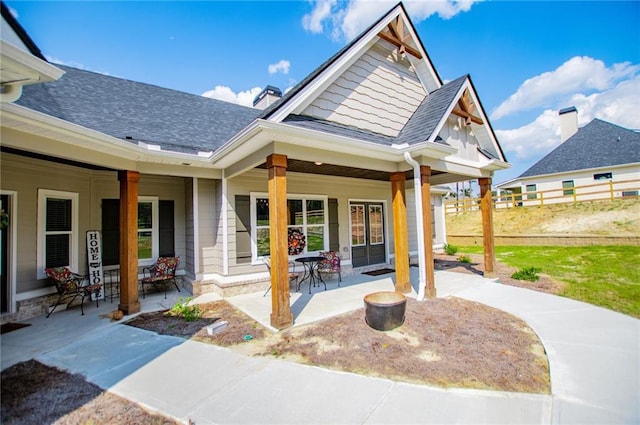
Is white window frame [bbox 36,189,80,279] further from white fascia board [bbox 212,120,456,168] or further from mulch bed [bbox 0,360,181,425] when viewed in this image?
white fascia board [bbox 212,120,456,168]

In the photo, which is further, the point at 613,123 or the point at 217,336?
the point at 613,123

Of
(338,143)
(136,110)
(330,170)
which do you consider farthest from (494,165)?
(136,110)

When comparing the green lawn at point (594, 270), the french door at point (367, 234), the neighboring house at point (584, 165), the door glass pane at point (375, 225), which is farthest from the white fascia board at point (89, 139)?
the neighboring house at point (584, 165)

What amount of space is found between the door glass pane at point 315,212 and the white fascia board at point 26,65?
6135mm

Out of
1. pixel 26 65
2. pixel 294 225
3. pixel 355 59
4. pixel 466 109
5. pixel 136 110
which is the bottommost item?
pixel 294 225

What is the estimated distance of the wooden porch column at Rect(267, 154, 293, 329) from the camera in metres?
4.50

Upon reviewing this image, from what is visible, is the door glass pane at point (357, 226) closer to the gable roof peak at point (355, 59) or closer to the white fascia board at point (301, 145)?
the white fascia board at point (301, 145)

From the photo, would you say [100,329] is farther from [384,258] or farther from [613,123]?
[613,123]

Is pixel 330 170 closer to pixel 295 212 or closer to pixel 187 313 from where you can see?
pixel 295 212

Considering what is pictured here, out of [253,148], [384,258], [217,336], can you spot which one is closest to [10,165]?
[253,148]

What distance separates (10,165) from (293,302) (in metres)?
6.07

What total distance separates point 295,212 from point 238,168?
2227mm

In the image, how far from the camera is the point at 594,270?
26.8 feet

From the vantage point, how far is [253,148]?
5.15 meters
